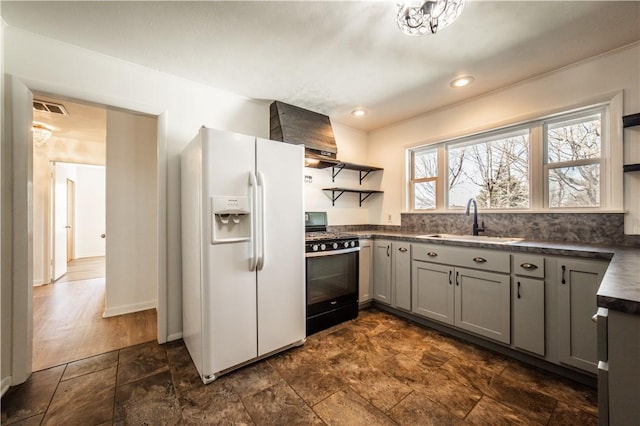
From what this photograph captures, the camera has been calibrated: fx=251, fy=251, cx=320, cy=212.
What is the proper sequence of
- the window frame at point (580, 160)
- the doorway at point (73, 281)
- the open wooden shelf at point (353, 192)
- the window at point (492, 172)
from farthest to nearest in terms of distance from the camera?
the open wooden shelf at point (353, 192)
the window at point (492, 172)
the doorway at point (73, 281)
the window frame at point (580, 160)

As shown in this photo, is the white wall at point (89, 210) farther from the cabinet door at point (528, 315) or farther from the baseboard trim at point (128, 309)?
the cabinet door at point (528, 315)

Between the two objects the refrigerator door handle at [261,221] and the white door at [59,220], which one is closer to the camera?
the refrigerator door handle at [261,221]

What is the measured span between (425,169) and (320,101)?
5.39ft

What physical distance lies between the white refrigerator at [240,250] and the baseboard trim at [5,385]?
1.05 meters

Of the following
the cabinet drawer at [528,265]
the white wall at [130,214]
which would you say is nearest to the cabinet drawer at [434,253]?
the cabinet drawer at [528,265]

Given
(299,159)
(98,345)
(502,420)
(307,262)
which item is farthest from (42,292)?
(502,420)

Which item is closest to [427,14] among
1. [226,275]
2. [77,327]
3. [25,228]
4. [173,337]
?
[226,275]

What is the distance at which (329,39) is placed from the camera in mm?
1846

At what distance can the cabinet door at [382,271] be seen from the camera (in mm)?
2938

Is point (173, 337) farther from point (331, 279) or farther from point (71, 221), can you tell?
point (71, 221)

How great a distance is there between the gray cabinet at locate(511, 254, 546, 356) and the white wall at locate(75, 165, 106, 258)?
9.08 metres

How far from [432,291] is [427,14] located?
227 cm

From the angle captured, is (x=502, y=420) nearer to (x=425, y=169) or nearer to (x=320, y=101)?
(x=425, y=169)

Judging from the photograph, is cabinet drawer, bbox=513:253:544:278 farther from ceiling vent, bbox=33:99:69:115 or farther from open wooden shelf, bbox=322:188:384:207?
ceiling vent, bbox=33:99:69:115
